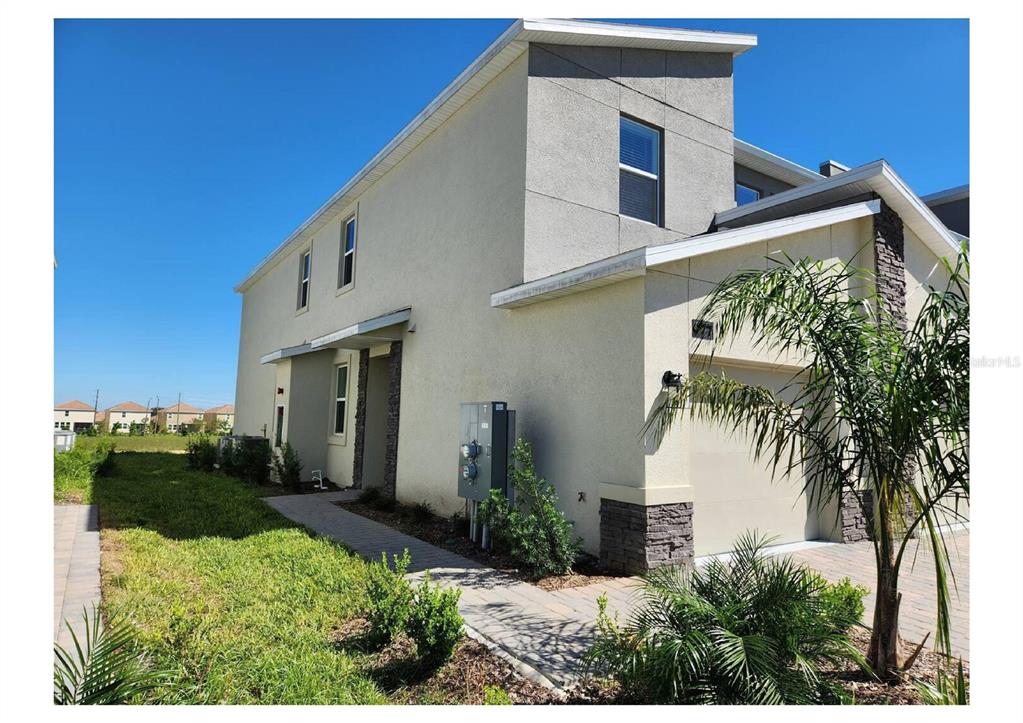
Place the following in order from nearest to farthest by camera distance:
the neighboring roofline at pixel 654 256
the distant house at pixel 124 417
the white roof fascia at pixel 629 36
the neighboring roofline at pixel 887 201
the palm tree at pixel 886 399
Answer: the palm tree at pixel 886 399 < the neighboring roofline at pixel 654 256 < the neighboring roofline at pixel 887 201 < the white roof fascia at pixel 629 36 < the distant house at pixel 124 417

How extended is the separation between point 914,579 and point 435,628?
561 cm

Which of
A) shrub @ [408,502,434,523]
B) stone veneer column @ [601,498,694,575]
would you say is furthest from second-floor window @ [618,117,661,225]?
shrub @ [408,502,434,523]

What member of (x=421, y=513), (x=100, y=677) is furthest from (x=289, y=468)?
(x=100, y=677)

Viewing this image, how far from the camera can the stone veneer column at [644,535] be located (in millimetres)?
6242

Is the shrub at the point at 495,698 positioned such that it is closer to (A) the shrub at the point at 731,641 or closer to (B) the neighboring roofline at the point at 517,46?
(A) the shrub at the point at 731,641

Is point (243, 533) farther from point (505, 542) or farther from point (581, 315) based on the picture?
point (581, 315)

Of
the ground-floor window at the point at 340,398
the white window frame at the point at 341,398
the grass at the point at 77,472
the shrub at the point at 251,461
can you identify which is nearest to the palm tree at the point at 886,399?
the white window frame at the point at 341,398

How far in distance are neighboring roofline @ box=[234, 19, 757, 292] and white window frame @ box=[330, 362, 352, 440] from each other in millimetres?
4537

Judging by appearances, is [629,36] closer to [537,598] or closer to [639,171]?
[639,171]

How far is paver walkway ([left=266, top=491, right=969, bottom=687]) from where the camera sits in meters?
4.41

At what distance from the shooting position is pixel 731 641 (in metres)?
3.44

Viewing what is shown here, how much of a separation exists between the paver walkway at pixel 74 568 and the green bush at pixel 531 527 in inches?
152
